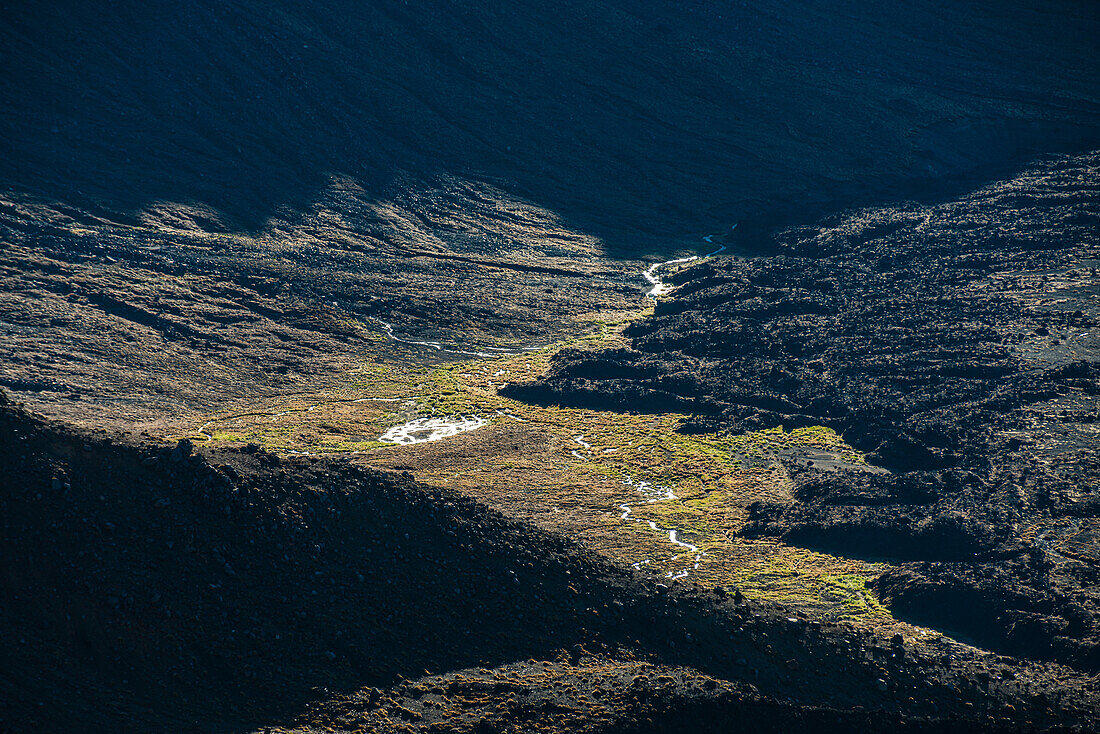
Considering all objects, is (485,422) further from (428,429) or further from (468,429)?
(428,429)

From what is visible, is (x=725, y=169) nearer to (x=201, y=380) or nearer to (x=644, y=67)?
(x=644, y=67)

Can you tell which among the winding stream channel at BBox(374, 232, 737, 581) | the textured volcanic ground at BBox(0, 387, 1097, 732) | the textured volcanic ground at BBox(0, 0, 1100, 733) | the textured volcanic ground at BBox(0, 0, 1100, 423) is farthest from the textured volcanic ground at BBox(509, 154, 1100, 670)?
the textured volcanic ground at BBox(0, 0, 1100, 423)

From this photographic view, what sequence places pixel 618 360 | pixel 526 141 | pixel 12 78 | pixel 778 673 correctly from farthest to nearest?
pixel 526 141 → pixel 12 78 → pixel 618 360 → pixel 778 673

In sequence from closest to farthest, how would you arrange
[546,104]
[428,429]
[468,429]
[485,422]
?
[468,429]
[428,429]
[485,422]
[546,104]

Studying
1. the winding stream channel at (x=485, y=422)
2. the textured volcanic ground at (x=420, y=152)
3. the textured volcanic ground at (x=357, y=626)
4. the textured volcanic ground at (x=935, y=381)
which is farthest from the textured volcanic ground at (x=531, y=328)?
the winding stream channel at (x=485, y=422)

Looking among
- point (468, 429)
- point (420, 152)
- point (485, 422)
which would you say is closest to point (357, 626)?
→ point (468, 429)

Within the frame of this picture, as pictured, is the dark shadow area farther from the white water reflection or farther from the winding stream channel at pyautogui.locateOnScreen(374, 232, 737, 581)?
the white water reflection

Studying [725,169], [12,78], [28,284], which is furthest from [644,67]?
[28,284]
